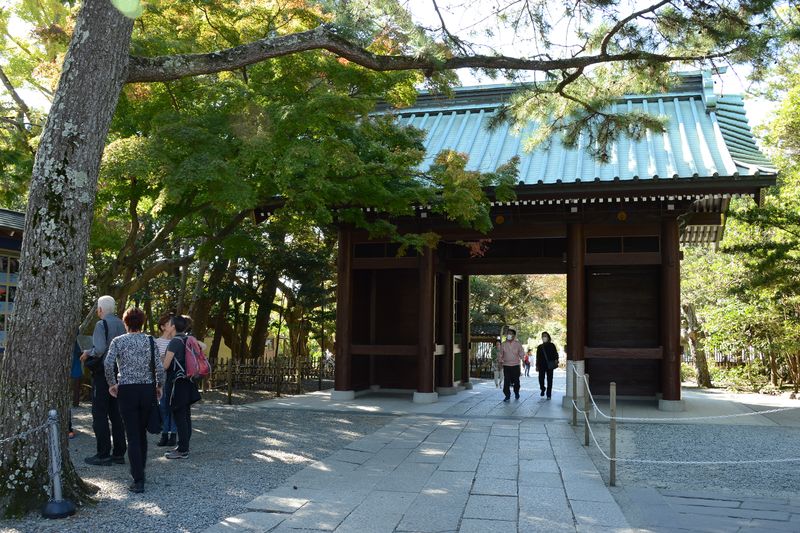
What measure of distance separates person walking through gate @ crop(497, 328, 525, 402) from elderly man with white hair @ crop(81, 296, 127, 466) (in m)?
7.61

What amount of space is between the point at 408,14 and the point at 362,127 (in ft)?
7.17

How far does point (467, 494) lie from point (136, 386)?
9.44 feet

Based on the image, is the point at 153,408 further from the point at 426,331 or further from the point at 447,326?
the point at 447,326

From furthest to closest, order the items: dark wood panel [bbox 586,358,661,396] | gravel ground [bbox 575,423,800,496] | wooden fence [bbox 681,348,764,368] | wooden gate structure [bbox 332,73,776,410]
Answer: wooden fence [bbox 681,348,764,368] → dark wood panel [bbox 586,358,661,396] → wooden gate structure [bbox 332,73,776,410] → gravel ground [bbox 575,423,800,496]

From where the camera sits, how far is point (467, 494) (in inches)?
209

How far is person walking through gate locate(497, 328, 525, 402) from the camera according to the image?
40.4 feet

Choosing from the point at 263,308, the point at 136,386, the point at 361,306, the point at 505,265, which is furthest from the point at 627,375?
the point at 136,386

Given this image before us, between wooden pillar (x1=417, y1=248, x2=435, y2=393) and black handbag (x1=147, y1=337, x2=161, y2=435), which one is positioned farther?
wooden pillar (x1=417, y1=248, x2=435, y2=393)

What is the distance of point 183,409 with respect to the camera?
662 centimetres

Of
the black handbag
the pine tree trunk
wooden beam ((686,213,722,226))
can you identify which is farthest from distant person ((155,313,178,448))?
wooden beam ((686,213,722,226))

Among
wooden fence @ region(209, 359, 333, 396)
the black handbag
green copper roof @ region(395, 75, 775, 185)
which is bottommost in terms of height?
wooden fence @ region(209, 359, 333, 396)

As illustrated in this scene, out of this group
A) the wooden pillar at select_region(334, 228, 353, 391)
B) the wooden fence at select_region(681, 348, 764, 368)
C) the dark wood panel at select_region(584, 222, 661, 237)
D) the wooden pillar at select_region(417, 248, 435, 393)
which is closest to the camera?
the dark wood panel at select_region(584, 222, 661, 237)

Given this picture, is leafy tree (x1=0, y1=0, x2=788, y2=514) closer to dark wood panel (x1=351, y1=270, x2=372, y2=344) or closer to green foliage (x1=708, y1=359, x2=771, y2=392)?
dark wood panel (x1=351, y1=270, x2=372, y2=344)

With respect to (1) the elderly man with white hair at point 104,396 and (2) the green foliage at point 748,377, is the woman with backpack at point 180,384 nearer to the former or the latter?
(1) the elderly man with white hair at point 104,396
